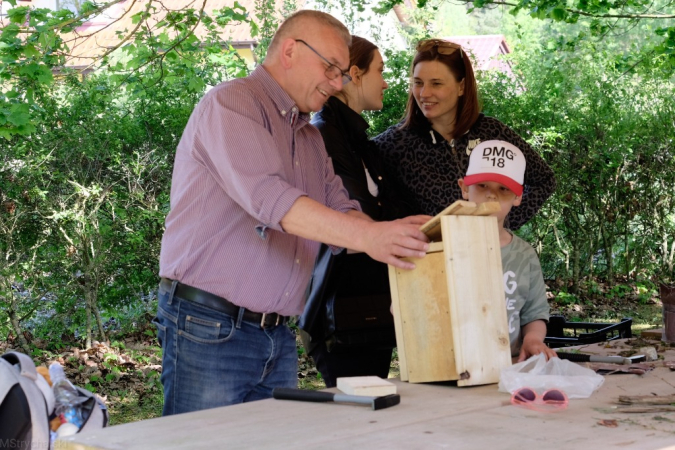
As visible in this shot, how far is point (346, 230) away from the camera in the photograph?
2252 millimetres

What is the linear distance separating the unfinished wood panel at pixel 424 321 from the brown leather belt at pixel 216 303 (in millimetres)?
422

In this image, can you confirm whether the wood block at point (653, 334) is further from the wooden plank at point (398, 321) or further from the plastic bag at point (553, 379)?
the wooden plank at point (398, 321)

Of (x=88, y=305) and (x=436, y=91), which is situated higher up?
(x=436, y=91)

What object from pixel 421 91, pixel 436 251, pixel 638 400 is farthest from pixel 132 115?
pixel 638 400

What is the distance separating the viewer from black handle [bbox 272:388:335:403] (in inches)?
84.5

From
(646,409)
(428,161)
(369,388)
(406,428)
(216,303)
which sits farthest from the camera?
(428,161)

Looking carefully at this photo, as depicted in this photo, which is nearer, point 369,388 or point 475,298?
point 369,388

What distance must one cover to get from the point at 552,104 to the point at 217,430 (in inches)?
300

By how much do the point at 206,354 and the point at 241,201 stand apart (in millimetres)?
538

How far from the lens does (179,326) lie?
8.45 ft

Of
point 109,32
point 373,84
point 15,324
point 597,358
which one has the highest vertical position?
point 109,32

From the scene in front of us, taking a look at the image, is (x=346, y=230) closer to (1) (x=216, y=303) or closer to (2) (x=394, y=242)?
(2) (x=394, y=242)

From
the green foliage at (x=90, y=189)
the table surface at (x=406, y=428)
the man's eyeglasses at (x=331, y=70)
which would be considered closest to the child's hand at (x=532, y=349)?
the table surface at (x=406, y=428)

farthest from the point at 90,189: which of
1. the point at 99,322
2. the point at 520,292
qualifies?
the point at 520,292
